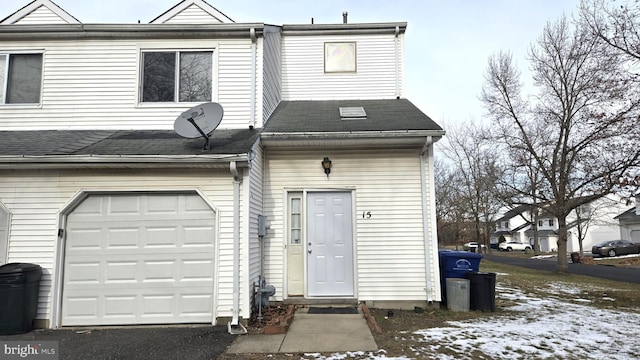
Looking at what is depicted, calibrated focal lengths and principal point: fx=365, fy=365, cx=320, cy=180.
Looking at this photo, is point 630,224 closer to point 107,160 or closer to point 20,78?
point 107,160

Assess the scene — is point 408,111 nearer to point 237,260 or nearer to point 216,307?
point 237,260

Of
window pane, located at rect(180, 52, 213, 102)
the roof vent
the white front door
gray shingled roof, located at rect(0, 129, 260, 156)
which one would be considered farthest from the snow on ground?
window pane, located at rect(180, 52, 213, 102)

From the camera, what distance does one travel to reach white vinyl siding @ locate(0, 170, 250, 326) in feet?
18.5

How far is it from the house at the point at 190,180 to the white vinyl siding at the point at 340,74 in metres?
1.08

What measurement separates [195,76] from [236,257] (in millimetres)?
3767

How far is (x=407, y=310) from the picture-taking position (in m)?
6.53

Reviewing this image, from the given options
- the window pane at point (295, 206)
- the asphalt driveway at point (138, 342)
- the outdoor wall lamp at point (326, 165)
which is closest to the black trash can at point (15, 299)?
the asphalt driveway at point (138, 342)

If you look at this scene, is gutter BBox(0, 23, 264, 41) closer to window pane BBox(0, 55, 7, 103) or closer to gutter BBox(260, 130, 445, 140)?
window pane BBox(0, 55, 7, 103)

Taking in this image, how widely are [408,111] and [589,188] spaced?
9.57 metres

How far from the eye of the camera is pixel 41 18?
7.57 meters

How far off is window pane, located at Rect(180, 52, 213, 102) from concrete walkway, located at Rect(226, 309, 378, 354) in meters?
4.44

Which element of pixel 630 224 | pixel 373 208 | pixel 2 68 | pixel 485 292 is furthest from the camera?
pixel 630 224

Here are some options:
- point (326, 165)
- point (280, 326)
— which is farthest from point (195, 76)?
point (280, 326)

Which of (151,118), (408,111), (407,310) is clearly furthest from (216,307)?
(408,111)
